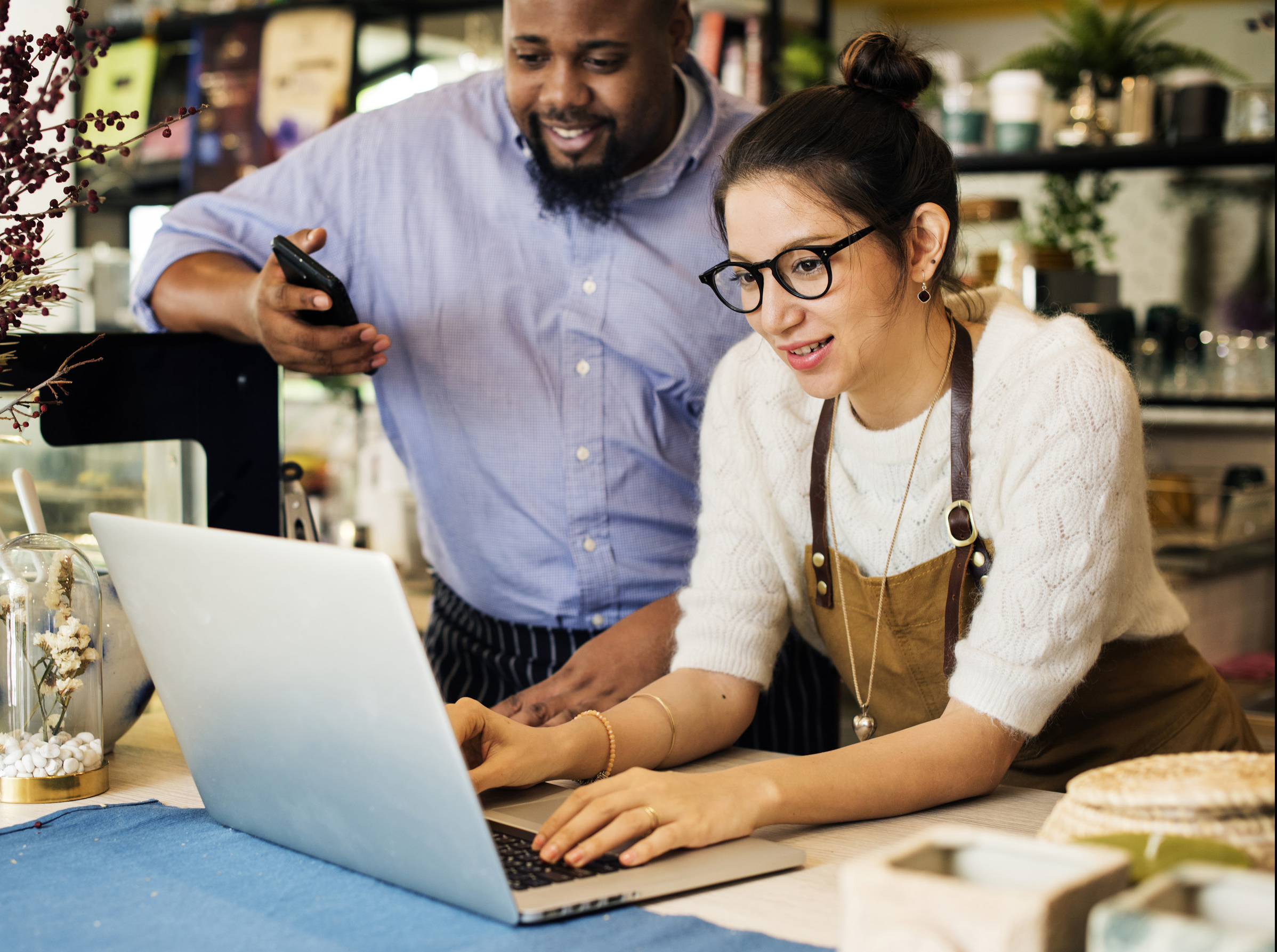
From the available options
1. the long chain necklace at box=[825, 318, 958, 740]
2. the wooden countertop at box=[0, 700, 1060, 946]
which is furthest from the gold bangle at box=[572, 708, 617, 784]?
the long chain necklace at box=[825, 318, 958, 740]

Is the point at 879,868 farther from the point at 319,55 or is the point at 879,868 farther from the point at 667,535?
the point at 319,55

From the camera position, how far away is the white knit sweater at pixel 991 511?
3.89ft

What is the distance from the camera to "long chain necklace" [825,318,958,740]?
4.54 ft

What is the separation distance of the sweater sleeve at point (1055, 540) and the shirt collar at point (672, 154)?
2.37ft

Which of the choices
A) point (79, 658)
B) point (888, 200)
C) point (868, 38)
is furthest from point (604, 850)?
point (868, 38)

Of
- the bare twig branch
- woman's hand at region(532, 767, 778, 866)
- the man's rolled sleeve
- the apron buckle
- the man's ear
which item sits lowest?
woman's hand at region(532, 767, 778, 866)

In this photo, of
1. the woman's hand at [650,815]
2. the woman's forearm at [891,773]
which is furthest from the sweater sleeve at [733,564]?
the woman's hand at [650,815]

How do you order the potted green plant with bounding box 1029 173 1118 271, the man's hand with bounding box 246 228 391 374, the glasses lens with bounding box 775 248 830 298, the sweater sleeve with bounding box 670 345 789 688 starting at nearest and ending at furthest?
the glasses lens with bounding box 775 248 830 298 → the sweater sleeve with bounding box 670 345 789 688 → the man's hand with bounding box 246 228 391 374 → the potted green plant with bounding box 1029 173 1118 271

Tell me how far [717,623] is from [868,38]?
23.8 inches

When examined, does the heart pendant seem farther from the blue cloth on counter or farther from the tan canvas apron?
the blue cloth on counter

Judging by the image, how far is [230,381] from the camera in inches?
64.0

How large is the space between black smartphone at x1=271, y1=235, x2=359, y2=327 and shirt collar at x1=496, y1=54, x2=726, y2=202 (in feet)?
1.35

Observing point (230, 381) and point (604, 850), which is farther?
point (230, 381)

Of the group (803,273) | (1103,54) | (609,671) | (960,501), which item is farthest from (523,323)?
(1103,54)
